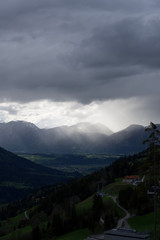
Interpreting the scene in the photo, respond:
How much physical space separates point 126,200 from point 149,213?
63.5 ft

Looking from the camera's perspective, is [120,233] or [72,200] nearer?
[120,233]

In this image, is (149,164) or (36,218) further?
(36,218)

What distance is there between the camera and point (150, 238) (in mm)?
80938

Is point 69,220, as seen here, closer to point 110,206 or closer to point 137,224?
point 110,206

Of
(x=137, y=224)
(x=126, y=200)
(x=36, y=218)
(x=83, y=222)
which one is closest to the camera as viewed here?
(x=137, y=224)

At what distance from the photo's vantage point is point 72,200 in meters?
195

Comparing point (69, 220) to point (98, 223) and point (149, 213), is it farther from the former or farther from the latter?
point (149, 213)

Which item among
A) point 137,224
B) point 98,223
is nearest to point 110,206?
point 98,223

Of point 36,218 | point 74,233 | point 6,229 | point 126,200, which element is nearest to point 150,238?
point 74,233

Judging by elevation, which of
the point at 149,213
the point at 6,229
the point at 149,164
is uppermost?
the point at 149,164

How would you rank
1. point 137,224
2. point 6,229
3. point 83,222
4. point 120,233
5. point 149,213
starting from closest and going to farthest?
point 120,233 → point 137,224 → point 149,213 → point 83,222 → point 6,229

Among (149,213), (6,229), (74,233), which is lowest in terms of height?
(6,229)

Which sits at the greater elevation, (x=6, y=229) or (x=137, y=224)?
(x=137, y=224)

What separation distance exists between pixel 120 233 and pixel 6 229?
127187mm
